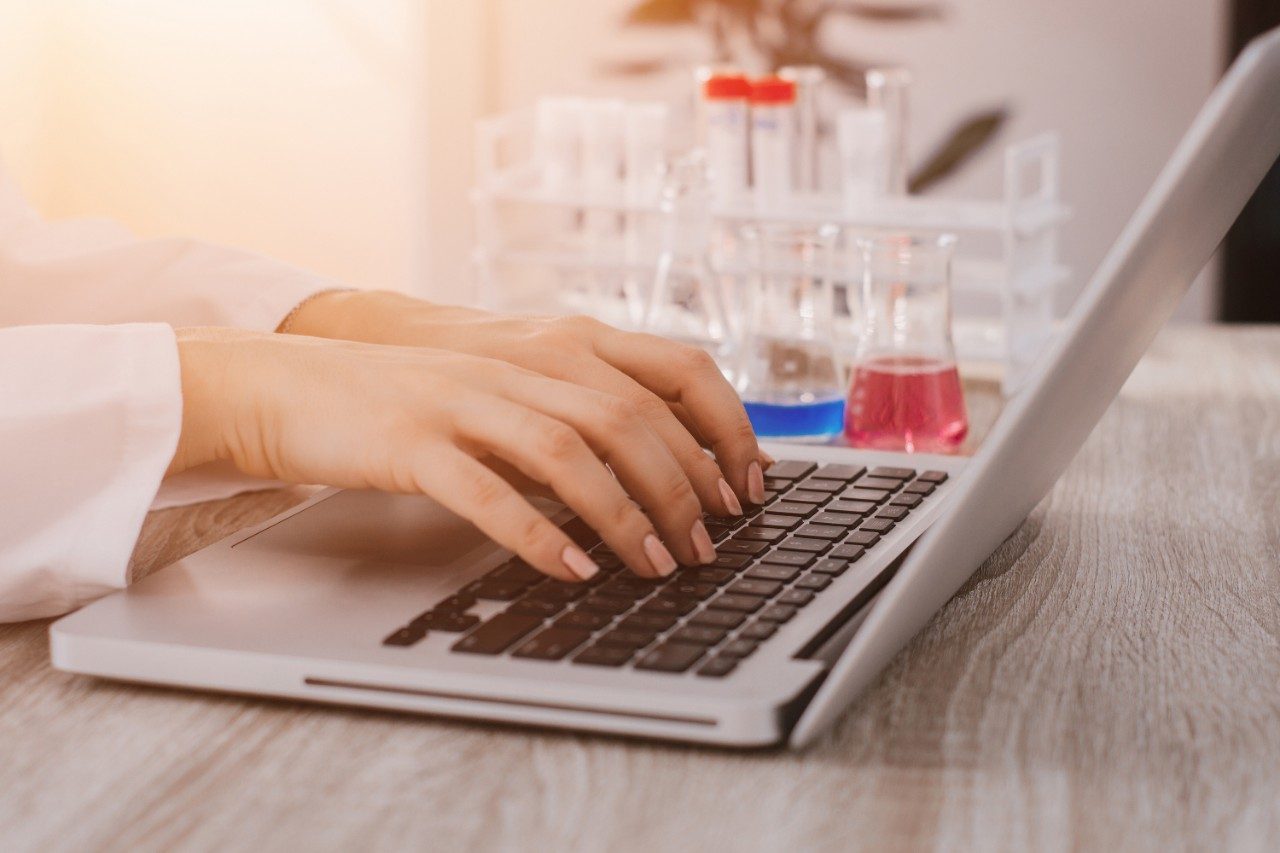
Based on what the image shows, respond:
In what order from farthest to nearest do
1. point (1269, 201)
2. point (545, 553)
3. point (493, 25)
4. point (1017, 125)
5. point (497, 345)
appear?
point (493, 25) < point (1017, 125) < point (1269, 201) < point (497, 345) < point (545, 553)

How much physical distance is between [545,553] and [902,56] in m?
2.79

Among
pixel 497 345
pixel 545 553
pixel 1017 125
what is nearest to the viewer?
pixel 545 553

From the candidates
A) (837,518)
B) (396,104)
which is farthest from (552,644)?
(396,104)

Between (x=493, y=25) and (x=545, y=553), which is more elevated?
(x=493, y=25)

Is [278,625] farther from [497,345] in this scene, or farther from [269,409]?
[497,345]

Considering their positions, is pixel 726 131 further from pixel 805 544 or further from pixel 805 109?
pixel 805 544

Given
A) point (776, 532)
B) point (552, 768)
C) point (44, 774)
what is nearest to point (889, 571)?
point (776, 532)

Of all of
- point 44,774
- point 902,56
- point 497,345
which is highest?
point 902,56

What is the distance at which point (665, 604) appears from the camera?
0.59 metres

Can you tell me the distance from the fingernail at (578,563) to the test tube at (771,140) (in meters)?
0.82

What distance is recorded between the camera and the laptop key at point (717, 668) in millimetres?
514

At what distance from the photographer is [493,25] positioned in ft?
11.3

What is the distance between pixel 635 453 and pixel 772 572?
0.26 feet

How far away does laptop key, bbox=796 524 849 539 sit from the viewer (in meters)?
0.70
